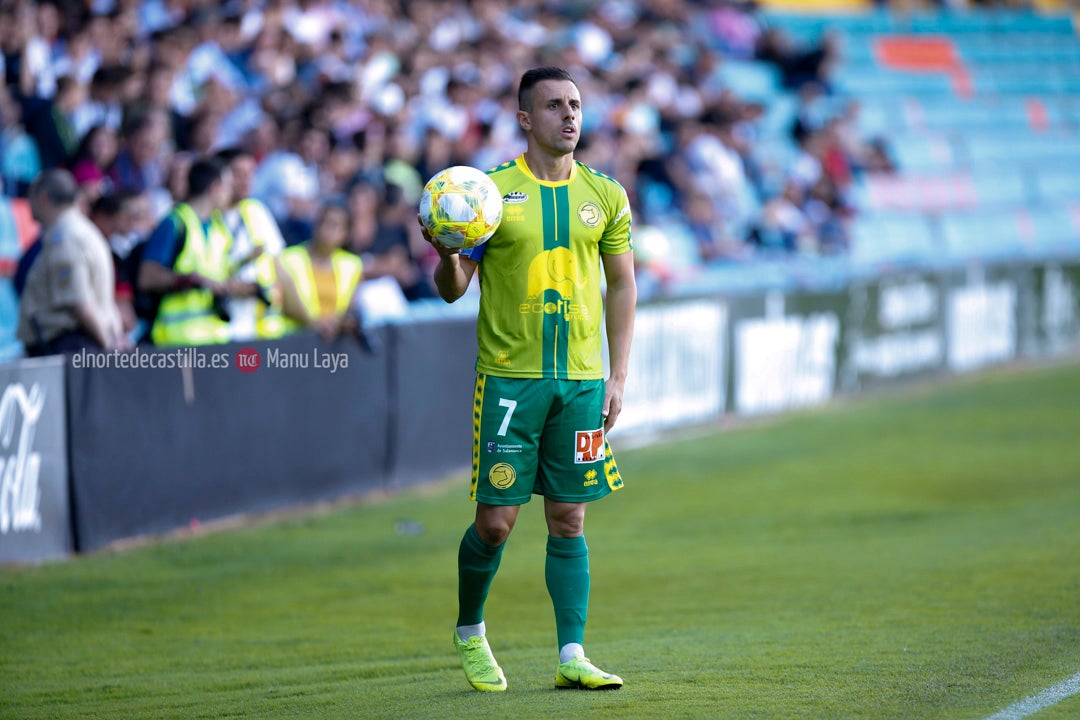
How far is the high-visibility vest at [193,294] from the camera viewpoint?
33.8 ft

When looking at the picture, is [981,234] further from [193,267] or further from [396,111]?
[193,267]

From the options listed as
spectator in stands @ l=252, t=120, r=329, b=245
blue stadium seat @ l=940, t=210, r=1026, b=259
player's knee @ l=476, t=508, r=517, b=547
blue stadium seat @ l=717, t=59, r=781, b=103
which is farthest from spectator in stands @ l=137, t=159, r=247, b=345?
blue stadium seat @ l=940, t=210, r=1026, b=259

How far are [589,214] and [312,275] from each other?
19.3 ft

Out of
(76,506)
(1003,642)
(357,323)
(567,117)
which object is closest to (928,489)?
(357,323)

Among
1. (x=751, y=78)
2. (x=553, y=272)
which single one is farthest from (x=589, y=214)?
(x=751, y=78)

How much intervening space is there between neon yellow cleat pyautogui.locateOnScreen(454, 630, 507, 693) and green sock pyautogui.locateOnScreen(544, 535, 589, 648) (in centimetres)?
31

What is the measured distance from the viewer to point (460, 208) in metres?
5.73

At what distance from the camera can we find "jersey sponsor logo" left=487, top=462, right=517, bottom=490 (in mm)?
6043

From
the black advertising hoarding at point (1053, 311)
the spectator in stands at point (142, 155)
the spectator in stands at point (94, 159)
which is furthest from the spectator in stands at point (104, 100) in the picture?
the black advertising hoarding at point (1053, 311)

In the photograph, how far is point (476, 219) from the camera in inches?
227

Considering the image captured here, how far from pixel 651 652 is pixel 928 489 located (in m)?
6.46

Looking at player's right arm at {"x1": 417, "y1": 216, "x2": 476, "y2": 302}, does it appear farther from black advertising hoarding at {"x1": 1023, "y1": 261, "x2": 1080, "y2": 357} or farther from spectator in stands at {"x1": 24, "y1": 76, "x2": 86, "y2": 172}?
black advertising hoarding at {"x1": 1023, "y1": 261, "x2": 1080, "y2": 357}

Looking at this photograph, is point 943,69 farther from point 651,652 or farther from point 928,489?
point 651,652

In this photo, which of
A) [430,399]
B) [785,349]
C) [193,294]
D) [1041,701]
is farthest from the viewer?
[785,349]
